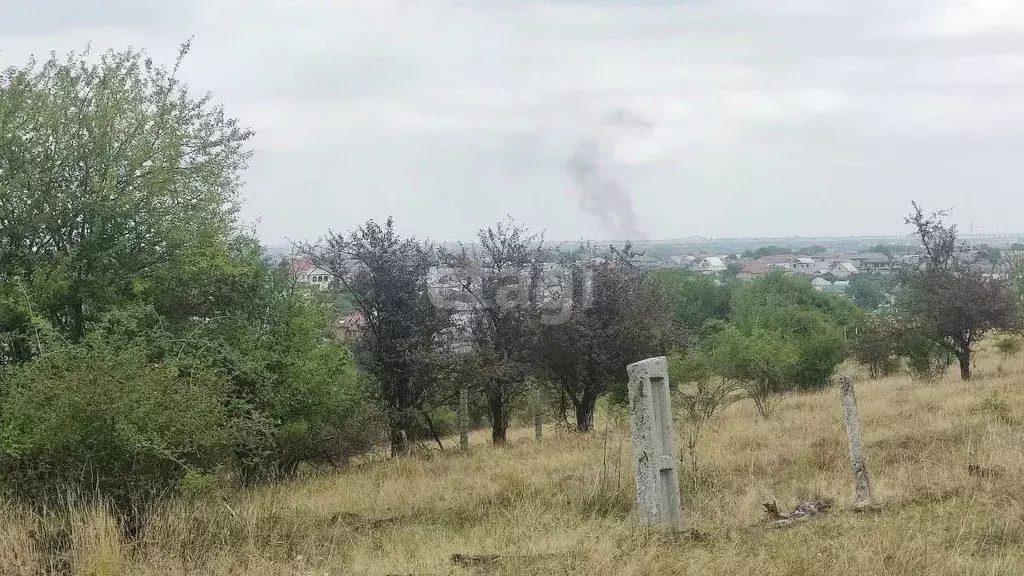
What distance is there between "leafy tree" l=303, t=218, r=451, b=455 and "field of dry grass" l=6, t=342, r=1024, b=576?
4740mm

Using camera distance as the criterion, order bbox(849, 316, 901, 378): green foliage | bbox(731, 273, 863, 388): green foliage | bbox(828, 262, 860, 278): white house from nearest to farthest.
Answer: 1. bbox(849, 316, 901, 378): green foliage
2. bbox(731, 273, 863, 388): green foliage
3. bbox(828, 262, 860, 278): white house

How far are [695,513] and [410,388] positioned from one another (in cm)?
1033

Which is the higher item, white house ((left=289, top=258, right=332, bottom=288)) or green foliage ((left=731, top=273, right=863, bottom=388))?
white house ((left=289, top=258, right=332, bottom=288))

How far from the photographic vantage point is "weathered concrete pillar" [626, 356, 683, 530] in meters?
7.01

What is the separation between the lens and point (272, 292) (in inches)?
545

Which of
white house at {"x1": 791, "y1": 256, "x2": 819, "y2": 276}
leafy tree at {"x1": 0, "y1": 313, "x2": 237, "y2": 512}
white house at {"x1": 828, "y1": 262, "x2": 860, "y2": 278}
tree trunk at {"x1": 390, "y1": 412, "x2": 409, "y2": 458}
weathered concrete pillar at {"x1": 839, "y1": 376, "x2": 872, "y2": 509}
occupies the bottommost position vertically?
tree trunk at {"x1": 390, "y1": 412, "x2": 409, "y2": 458}

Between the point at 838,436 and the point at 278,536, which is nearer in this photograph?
the point at 278,536

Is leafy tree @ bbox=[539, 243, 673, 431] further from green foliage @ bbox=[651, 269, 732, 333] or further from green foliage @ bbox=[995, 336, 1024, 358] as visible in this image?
green foliage @ bbox=[651, 269, 732, 333]

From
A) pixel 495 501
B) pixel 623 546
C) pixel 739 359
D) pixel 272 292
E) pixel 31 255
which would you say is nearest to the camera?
pixel 623 546

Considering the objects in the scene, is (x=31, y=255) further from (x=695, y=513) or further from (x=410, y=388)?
(x=695, y=513)

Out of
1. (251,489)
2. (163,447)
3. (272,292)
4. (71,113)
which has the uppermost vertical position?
(71,113)

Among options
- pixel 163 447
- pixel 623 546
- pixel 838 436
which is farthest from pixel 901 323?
pixel 163 447

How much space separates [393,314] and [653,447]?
999 centimetres

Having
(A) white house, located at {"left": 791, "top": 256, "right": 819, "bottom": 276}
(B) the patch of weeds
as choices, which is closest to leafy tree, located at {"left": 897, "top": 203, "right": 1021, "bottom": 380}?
(B) the patch of weeds
